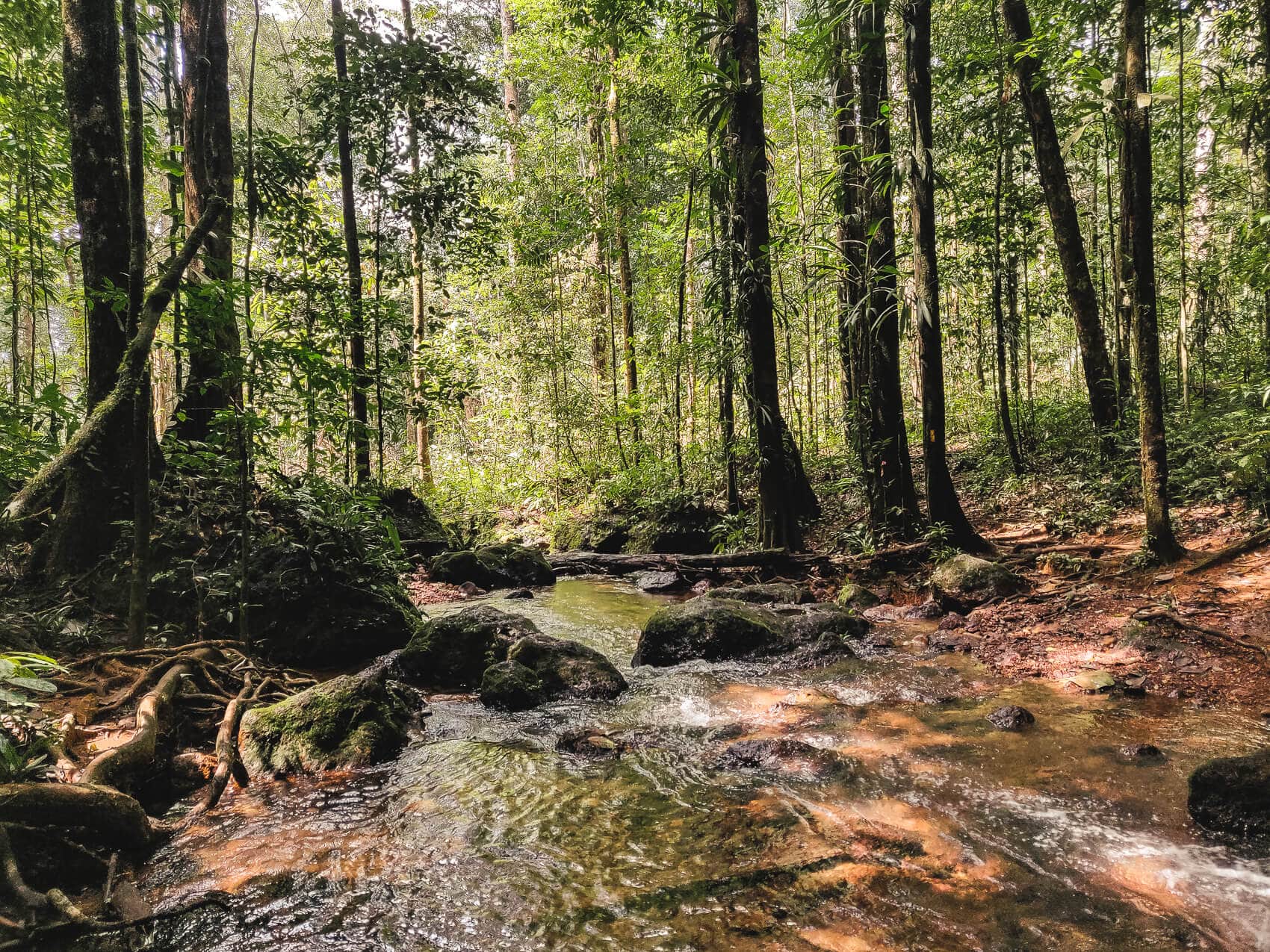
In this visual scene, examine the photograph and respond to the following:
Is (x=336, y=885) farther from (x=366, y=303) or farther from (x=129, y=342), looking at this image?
(x=366, y=303)

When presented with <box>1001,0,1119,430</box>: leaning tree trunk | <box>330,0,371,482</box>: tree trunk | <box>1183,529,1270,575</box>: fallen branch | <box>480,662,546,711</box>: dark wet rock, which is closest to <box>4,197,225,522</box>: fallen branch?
<box>480,662,546,711</box>: dark wet rock

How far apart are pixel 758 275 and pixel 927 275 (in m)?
2.31

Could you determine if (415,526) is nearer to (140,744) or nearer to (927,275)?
(140,744)

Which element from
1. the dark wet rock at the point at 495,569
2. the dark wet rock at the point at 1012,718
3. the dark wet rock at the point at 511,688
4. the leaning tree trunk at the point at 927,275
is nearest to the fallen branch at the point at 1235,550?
the leaning tree trunk at the point at 927,275

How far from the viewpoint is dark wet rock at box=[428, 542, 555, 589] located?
470 inches

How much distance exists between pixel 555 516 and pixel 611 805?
531 inches

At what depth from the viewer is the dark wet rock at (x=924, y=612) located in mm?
7211

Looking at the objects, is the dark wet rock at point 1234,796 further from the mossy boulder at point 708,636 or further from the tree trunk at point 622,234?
the tree trunk at point 622,234

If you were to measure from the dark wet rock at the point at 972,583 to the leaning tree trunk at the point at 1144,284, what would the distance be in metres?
1.27

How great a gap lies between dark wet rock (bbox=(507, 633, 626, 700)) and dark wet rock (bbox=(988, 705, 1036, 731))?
291 cm

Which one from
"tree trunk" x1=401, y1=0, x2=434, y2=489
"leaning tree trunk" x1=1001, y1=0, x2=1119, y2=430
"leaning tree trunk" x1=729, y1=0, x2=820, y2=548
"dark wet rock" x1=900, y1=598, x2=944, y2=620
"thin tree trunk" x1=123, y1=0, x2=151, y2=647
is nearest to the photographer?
"thin tree trunk" x1=123, y1=0, x2=151, y2=647

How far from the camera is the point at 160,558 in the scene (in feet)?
18.7

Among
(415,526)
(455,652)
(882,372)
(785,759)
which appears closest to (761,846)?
(785,759)

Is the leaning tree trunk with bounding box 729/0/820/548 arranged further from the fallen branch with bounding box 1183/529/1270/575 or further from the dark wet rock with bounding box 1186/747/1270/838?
the dark wet rock with bounding box 1186/747/1270/838
